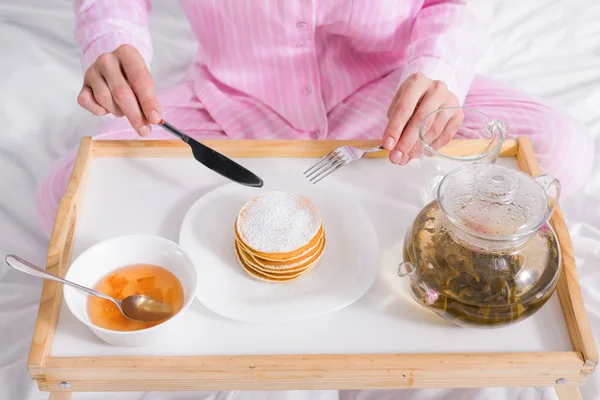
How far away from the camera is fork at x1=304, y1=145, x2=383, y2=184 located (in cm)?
97

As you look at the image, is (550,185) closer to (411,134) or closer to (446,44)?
(411,134)

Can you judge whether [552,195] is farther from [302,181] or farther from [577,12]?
[577,12]

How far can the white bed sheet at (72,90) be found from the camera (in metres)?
1.21

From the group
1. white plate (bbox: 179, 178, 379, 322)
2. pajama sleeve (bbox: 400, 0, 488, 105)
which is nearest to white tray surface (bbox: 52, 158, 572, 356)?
white plate (bbox: 179, 178, 379, 322)

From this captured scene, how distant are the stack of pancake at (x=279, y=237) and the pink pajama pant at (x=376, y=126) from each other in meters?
0.38

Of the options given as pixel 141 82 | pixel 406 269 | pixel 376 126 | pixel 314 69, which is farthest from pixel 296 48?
pixel 406 269

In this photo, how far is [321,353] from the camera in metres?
0.76

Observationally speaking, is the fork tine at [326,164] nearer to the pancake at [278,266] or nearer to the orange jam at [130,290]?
the pancake at [278,266]

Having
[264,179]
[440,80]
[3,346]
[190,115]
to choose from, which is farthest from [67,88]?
[440,80]

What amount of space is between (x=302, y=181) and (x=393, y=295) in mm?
226

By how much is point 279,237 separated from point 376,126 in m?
0.45

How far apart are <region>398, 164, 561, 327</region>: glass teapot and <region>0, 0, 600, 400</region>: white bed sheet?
16.4 inches

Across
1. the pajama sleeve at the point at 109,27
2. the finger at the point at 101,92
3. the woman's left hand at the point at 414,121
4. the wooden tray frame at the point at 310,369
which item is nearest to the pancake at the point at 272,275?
the wooden tray frame at the point at 310,369

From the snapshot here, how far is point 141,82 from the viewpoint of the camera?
0.97 metres
